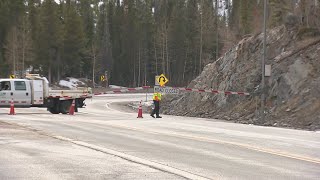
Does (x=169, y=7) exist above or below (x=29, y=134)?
above

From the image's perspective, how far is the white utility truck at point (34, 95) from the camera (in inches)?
1070

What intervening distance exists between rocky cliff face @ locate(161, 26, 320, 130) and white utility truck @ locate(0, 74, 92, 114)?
9476 millimetres

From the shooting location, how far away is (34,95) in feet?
90.7

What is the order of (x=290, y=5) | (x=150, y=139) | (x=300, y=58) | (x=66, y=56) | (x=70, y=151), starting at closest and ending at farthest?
(x=70, y=151)
(x=150, y=139)
(x=300, y=58)
(x=290, y=5)
(x=66, y=56)

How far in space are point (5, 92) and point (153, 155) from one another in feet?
59.6

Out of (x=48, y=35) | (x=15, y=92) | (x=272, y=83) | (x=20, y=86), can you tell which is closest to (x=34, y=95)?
(x=20, y=86)

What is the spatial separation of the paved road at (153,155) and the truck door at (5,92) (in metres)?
11.4

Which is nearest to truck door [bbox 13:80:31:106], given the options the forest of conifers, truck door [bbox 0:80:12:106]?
truck door [bbox 0:80:12:106]

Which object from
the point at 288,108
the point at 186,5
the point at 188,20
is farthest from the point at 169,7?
the point at 288,108

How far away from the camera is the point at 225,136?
15320mm

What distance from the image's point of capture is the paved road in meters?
8.78

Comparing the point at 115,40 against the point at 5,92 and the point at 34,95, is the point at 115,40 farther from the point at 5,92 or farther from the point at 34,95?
the point at 5,92

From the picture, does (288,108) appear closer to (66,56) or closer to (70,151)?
(70,151)

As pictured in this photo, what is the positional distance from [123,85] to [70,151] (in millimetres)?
93074
